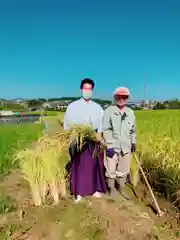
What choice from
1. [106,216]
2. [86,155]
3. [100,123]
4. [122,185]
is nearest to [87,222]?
[106,216]

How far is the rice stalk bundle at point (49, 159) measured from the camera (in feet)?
12.2

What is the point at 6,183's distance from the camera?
551cm

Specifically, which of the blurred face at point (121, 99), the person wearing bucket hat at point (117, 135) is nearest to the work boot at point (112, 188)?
the person wearing bucket hat at point (117, 135)

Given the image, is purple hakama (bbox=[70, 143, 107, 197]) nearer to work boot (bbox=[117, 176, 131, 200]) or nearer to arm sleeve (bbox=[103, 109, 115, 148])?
arm sleeve (bbox=[103, 109, 115, 148])

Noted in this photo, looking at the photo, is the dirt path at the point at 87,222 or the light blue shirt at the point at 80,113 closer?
the dirt path at the point at 87,222

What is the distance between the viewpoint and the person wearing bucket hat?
3.92m

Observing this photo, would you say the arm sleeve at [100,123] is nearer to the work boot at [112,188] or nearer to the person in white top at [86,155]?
the person in white top at [86,155]

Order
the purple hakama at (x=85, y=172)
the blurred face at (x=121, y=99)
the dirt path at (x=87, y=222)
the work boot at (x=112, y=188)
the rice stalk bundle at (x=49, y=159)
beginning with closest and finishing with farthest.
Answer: the dirt path at (x=87, y=222) < the rice stalk bundle at (x=49, y=159) < the blurred face at (x=121, y=99) < the purple hakama at (x=85, y=172) < the work boot at (x=112, y=188)

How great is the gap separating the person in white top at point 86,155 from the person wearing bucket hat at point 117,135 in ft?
0.37

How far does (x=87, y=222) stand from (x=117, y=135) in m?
1.23

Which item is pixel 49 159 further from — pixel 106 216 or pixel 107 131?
pixel 106 216

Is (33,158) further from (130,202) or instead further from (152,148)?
(152,148)

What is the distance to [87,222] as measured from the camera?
3176mm

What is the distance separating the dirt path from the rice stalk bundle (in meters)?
0.24
